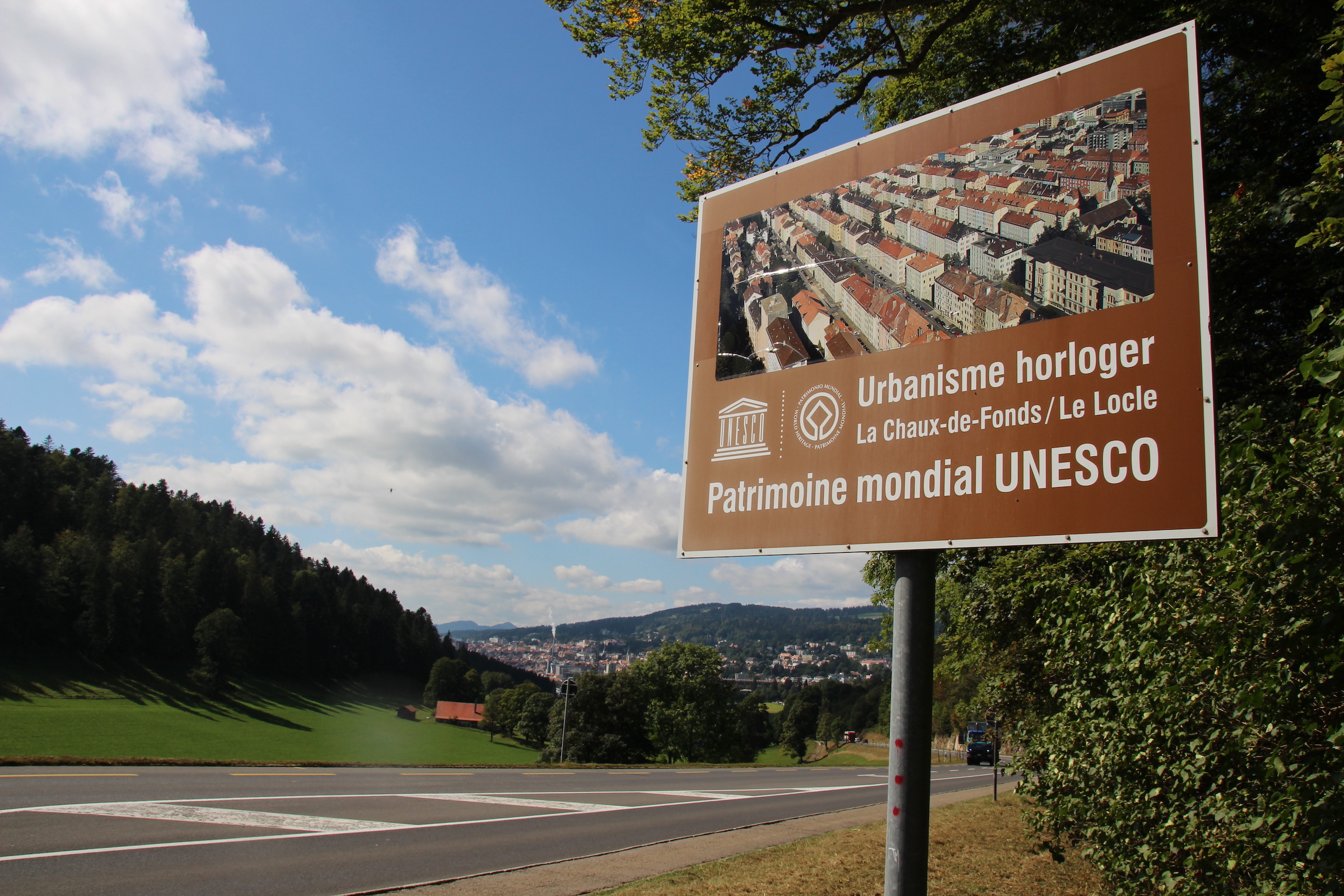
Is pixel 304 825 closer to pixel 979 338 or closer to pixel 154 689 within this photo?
pixel 979 338

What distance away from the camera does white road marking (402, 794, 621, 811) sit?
14.1 metres

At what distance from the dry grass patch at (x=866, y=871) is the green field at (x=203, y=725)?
32.5 m

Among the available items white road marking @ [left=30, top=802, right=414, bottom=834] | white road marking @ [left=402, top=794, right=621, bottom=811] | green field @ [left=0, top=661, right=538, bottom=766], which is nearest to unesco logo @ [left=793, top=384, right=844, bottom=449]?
white road marking @ [left=30, top=802, right=414, bottom=834]

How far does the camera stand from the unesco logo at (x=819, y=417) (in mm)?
3576

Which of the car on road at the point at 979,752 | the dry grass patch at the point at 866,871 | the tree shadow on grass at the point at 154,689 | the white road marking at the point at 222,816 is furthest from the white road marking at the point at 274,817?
the tree shadow on grass at the point at 154,689

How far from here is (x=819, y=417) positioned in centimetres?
364

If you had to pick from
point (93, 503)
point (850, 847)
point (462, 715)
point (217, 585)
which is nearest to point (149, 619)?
point (217, 585)

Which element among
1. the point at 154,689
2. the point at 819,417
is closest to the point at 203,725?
the point at 154,689

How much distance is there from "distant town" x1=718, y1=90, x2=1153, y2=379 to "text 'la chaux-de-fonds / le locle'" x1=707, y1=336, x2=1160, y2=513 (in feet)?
0.60

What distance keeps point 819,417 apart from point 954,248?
3.00ft

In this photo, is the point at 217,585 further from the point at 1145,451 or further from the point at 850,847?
the point at 1145,451

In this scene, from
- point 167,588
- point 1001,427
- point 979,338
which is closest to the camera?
point 1001,427

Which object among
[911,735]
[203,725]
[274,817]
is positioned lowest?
[203,725]

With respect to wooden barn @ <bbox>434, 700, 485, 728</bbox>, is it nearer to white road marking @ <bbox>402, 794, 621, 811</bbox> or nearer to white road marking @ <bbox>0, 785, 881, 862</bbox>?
white road marking @ <bbox>402, 794, 621, 811</bbox>
